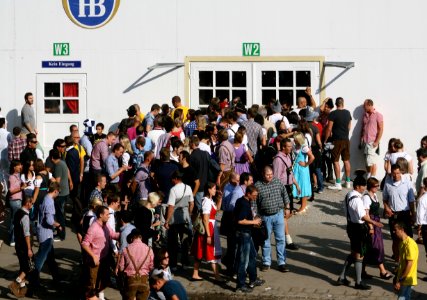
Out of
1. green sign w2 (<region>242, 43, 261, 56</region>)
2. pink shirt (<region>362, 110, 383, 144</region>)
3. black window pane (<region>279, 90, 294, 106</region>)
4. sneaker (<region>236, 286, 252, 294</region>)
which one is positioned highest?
green sign w2 (<region>242, 43, 261, 56</region>)

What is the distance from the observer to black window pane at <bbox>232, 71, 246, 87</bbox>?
78.4ft

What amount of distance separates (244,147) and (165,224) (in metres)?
3.65

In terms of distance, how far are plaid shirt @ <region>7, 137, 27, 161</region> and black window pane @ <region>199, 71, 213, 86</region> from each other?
194 inches

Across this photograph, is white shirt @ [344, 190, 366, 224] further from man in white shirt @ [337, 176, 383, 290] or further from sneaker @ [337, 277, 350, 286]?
sneaker @ [337, 277, 350, 286]

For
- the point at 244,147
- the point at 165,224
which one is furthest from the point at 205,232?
the point at 244,147

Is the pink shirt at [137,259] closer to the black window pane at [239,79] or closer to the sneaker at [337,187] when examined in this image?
the sneaker at [337,187]

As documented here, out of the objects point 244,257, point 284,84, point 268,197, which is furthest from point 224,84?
point 244,257

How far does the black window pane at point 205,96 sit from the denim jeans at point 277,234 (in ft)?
26.1

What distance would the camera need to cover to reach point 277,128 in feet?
70.6

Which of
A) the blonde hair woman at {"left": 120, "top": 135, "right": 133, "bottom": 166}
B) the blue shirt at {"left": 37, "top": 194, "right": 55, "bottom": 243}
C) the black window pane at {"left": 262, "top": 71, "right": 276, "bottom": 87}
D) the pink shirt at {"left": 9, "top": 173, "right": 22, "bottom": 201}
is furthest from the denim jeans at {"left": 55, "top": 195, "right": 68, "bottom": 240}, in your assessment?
the black window pane at {"left": 262, "top": 71, "right": 276, "bottom": 87}

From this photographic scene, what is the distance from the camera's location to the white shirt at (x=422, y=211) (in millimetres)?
15719

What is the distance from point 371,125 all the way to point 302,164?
365 centimetres

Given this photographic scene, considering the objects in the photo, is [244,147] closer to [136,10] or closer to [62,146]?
[62,146]

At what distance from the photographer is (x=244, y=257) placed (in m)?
15.5
